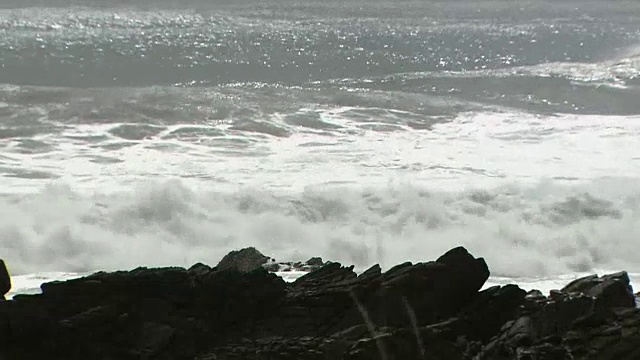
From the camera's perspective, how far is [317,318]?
725 cm

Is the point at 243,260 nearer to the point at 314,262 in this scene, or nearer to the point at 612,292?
the point at 314,262

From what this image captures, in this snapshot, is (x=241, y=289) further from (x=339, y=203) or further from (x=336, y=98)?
(x=336, y=98)

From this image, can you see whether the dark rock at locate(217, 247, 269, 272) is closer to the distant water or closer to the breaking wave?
the breaking wave

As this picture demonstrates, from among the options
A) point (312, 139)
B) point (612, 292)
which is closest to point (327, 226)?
point (312, 139)

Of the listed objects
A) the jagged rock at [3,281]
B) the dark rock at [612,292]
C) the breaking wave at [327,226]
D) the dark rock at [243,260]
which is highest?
the jagged rock at [3,281]

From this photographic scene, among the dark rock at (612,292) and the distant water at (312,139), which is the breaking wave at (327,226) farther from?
the dark rock at (612,292)

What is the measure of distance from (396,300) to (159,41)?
899 inches

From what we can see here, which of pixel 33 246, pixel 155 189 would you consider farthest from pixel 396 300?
pixel 155 189

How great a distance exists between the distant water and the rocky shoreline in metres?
4.65

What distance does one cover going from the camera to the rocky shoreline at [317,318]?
6852mm

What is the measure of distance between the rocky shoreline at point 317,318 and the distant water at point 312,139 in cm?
465

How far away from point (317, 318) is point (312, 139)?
11303mm

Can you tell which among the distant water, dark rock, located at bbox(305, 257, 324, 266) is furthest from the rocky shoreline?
the distant water

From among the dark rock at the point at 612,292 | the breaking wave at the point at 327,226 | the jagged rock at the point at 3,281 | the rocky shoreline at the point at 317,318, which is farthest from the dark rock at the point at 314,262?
the jagged rock at the point at 3,281
